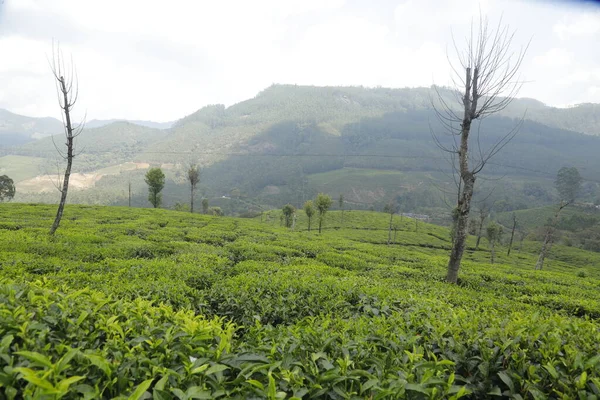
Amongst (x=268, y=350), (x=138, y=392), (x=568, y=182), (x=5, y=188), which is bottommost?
(x=5, y=188)

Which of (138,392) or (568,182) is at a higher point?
(568,182)

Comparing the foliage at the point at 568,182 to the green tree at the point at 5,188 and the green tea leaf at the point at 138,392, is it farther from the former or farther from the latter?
the green tree at the point at 5,188

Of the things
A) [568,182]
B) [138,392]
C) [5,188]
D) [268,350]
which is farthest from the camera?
[568,182]

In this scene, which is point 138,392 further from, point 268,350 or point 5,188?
point 5,188

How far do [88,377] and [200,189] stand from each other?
20551 centimetres

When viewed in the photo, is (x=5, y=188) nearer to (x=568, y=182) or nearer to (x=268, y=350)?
(x=268, y=350)

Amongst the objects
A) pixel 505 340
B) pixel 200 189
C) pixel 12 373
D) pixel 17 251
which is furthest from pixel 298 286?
pixel 200 189

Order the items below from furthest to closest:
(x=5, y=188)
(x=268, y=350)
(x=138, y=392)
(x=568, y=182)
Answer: (x=568, y=182) → (x=5, y=188) → (x=268, y=350) → (x=138, y=392)

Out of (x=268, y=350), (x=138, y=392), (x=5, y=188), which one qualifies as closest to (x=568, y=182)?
(x=268, y=350)

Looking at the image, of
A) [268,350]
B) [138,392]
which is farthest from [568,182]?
[138,392]

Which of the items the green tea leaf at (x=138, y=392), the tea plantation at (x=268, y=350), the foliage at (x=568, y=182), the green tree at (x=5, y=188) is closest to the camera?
the green tea leaf at (x=138, y=392)

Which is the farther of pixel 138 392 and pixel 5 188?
pixel 5 188

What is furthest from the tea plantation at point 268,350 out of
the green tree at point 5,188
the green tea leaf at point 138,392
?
the green tree at point 5,188

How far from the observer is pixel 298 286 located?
6.70 m
